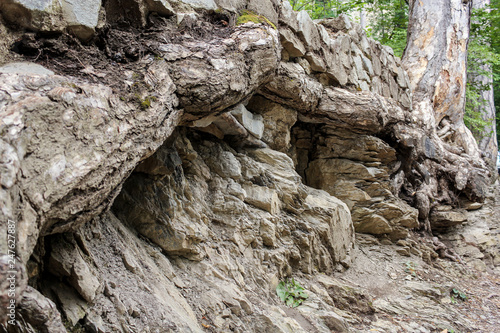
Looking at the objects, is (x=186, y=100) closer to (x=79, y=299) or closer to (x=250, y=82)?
(x=250, y=82)

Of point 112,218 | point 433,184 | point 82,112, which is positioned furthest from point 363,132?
point 82,112

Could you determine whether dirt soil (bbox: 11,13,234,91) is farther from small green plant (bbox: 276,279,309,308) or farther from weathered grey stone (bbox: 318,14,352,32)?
weathered grey stone (bbox: 318,14,352,32)

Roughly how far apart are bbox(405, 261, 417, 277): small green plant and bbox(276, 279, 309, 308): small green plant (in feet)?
8.51

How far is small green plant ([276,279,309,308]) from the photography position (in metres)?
3.85

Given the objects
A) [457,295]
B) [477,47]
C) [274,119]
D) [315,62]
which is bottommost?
[457,295]

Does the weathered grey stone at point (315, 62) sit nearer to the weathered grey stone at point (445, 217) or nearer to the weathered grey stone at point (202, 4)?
the weathered grey stone at point (202, 4)

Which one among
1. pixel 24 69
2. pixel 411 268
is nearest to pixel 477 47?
pixel 411 268

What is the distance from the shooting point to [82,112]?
6.44 feet

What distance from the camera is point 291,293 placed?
398 cm

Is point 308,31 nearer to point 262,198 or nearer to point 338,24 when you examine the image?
point 338,24

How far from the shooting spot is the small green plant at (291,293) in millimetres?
3854

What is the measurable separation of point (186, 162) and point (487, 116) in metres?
9.79

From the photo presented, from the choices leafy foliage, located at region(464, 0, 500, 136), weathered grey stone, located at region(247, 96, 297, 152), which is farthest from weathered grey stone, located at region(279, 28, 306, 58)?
leafy foliage, located at region(464, 0, 500, 136)

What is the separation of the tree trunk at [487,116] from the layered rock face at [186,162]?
5106 mm
